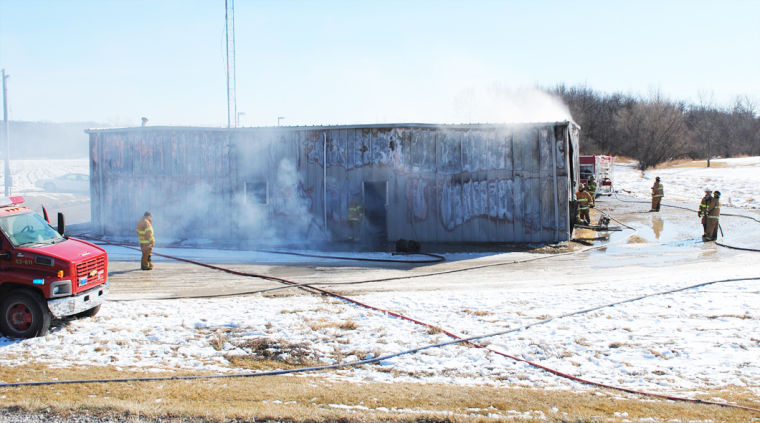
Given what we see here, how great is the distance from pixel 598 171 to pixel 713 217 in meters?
17.5

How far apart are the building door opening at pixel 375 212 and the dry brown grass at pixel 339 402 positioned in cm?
1350

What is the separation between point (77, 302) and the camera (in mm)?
9789

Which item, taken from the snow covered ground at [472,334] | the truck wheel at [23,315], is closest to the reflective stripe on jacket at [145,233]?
the snow covered ground at [472,334]

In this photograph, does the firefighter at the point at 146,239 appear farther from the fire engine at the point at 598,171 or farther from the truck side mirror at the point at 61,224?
the fire engine at the point at 598,171

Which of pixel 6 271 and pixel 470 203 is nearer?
pixel 6 271

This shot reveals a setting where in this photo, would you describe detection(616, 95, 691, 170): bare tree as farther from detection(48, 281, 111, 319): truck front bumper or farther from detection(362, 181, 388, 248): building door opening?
detection(48, 281, 111, 319): truck front bumper

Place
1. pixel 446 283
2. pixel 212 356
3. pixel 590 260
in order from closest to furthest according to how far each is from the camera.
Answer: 1. pixel 212 356
2. pixel 446 283
3. pixel 590 260

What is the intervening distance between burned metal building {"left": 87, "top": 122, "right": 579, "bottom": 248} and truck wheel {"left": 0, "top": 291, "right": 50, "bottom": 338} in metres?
11.5

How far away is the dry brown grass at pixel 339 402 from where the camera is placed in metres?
6.51

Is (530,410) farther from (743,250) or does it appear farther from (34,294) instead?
(743,250)

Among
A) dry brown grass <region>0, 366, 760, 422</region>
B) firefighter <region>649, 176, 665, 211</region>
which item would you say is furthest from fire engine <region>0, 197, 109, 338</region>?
firefighter <region>649, 176, 665, 211</region>

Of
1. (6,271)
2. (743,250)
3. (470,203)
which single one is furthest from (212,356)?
(743,250)

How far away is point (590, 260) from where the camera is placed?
1702cm

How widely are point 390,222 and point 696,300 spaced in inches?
435
